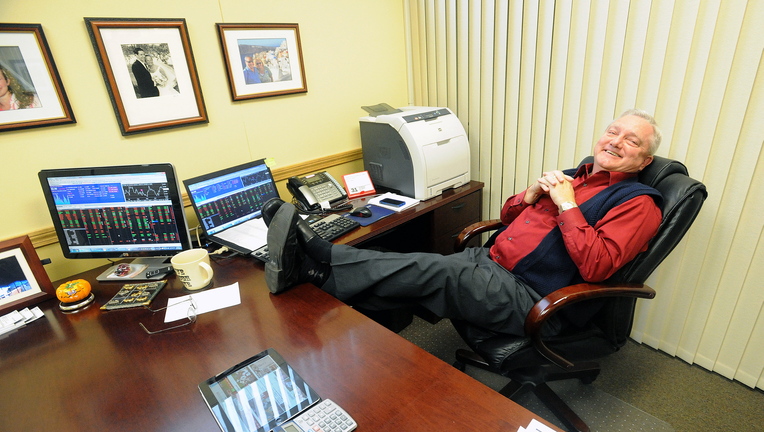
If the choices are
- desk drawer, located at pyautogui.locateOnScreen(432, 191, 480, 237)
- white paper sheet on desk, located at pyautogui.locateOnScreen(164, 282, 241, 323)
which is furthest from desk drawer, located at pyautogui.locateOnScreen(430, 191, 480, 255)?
white paper sheet on desk, located at pyautogui.locateOnScreen(164, 282, 241, 323)

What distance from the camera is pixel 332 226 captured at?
169 centimetres

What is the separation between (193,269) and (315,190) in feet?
2.75

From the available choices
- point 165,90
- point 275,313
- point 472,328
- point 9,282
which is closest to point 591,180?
point 472,328

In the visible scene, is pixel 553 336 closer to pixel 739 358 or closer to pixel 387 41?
pixel 739 358

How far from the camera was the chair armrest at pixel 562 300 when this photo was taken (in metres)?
1.14

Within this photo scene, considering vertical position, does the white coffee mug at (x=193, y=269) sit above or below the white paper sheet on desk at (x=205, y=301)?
above

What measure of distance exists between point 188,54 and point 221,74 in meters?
0.17

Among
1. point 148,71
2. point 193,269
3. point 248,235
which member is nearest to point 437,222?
point 248,235

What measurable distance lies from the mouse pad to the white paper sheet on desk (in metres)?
0.66

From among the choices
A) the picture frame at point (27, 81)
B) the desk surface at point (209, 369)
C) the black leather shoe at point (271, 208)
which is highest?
the picture frame at point (27, 81)

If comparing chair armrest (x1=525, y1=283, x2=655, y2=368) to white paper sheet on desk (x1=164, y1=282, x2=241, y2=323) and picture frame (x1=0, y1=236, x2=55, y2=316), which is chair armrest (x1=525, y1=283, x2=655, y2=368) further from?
picture frame (x1=0, y1=236, x2=55, y2=316)

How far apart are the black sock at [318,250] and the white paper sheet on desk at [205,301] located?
0.28m

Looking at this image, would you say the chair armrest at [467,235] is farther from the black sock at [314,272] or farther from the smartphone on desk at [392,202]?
the black sock at [314,272]

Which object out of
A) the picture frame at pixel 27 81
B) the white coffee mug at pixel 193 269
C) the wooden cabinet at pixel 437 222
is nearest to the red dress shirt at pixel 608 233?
the wooden cabinet at pixel 437 222
